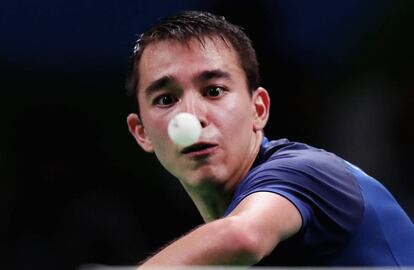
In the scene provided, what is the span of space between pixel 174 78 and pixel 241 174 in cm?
42

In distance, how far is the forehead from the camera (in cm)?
334

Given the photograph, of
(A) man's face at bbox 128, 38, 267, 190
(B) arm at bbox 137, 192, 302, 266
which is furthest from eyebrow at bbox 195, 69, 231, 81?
(B) arm at bbox 137, 192, 302, 266

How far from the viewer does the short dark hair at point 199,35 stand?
3.49 metres

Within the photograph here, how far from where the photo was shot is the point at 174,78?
3.33m

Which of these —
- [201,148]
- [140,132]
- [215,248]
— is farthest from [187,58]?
[215,248]

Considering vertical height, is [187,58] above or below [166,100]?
above

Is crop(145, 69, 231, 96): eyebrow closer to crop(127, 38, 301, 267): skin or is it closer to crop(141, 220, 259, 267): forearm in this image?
crop(127, 38, 301, 267): skin

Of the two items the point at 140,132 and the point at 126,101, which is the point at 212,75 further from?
the point at 126,101

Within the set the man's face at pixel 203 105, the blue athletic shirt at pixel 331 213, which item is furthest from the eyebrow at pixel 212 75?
the blue athletic shirt at pixel 331 213

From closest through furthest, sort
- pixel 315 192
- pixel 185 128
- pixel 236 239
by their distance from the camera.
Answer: pixel 236 239 < pixel 315 192 < pixel 185 128

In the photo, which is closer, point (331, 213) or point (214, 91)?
point (331, 213)

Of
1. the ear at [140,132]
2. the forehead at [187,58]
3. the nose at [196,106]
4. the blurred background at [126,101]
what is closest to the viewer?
the nose at [196,106]

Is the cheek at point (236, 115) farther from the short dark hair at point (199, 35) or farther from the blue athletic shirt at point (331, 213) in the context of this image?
the blue athletic shirt at point (331, 213)

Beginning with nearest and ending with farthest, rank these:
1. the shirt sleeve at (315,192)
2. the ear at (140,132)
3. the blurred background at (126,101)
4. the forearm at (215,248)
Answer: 1. the forearm at (215,248)
2. the shirt sleeve at (315,192)
3. the ear at (140,132)
4. the blurred background at (126,101)
